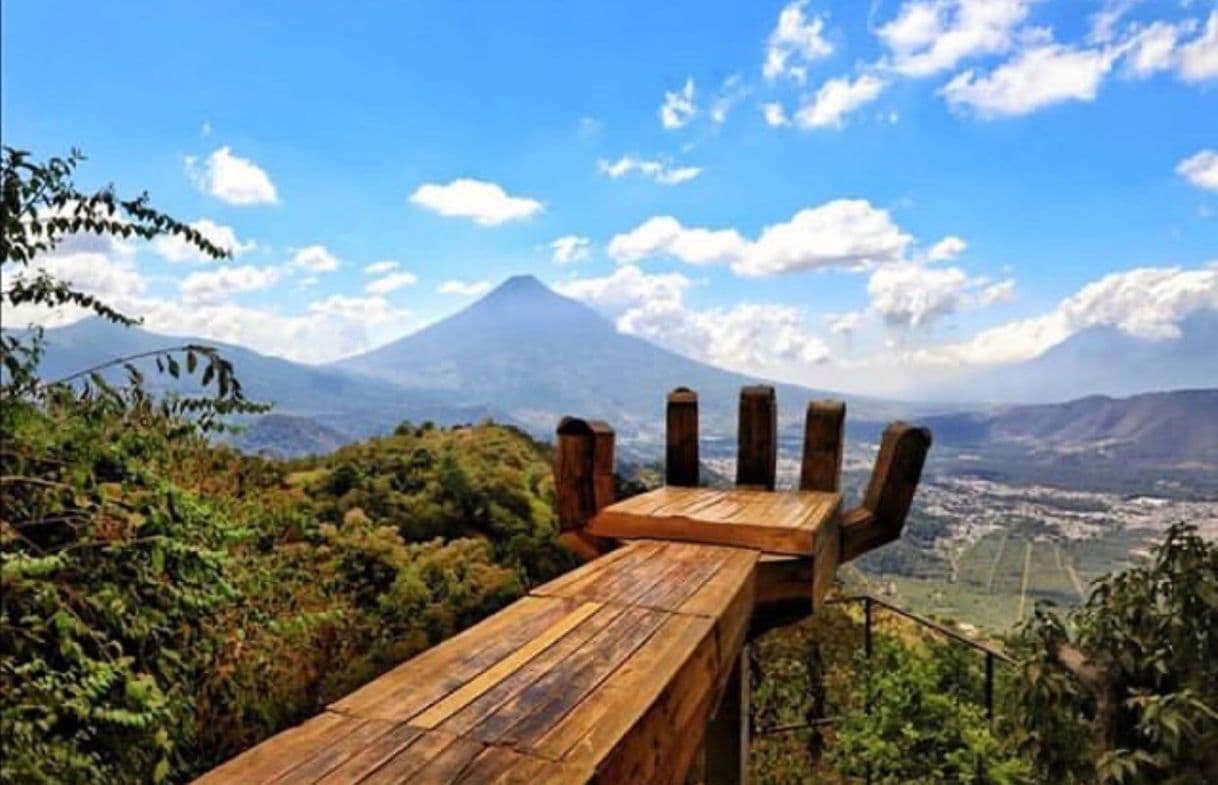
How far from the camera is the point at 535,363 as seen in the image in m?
27.0

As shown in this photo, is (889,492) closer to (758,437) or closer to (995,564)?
(758,437)

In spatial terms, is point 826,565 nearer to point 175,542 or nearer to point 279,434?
point 175,542

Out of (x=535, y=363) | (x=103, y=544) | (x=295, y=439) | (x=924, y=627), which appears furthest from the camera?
(x=535, y=363)

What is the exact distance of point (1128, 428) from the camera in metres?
7.52

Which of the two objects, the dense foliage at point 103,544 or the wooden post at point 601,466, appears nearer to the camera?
the dense foliage at point 103,544

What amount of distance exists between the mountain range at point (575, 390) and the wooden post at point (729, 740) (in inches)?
36.2

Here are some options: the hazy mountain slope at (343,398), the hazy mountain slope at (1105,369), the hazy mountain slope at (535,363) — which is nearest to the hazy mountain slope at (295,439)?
the hazy mountain slope at (343,398)

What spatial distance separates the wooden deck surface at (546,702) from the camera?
748 mm

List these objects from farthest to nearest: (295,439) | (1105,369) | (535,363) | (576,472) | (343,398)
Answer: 1. (535,363)
2. (343,398)
3. (1105,369)
4. (295,439)
5. (576,472)

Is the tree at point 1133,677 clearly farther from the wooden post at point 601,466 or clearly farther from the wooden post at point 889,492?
the wooden post at point 601,466

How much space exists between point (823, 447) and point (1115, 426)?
24.8 feet

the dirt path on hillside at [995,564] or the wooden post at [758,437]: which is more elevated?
the wooden post at [758,437]

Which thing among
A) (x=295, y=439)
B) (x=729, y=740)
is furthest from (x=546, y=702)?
(x=295, y=439)

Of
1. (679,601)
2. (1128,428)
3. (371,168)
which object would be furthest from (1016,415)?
(679,601)
